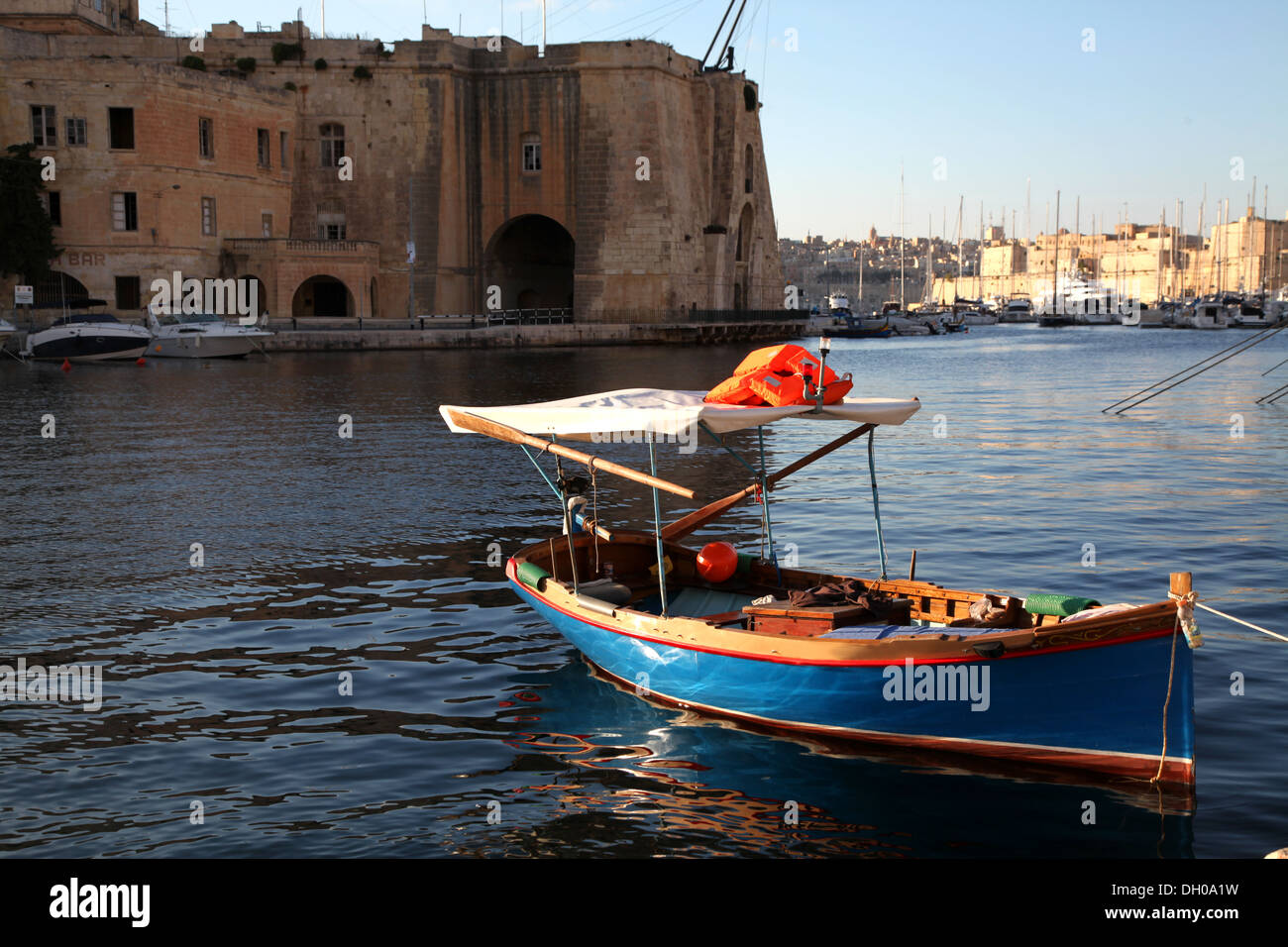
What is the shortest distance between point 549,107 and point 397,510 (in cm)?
4285

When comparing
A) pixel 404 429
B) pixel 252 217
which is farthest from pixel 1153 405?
pixel 252 217

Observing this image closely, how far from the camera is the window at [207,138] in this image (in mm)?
49500

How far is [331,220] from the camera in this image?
185 feet

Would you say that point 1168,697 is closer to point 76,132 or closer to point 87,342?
point 87,342

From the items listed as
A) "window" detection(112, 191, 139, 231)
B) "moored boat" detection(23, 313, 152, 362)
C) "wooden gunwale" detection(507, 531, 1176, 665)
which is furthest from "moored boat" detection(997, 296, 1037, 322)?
"wooden gunwale" detection(507, 531, 1176, 665)

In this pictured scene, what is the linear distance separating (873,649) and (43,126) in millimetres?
46956

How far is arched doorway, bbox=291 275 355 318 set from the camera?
Result: 53.8 metres

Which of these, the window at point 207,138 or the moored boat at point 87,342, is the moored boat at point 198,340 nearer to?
the moored boat at point 87,342

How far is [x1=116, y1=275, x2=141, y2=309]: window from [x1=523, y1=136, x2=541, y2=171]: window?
1764cm

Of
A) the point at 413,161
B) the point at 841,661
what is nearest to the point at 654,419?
the point at 841,661

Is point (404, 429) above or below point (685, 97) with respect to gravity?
below

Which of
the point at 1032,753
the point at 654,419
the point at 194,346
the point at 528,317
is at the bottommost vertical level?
the point at 1032,753

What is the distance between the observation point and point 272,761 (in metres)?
8.03
